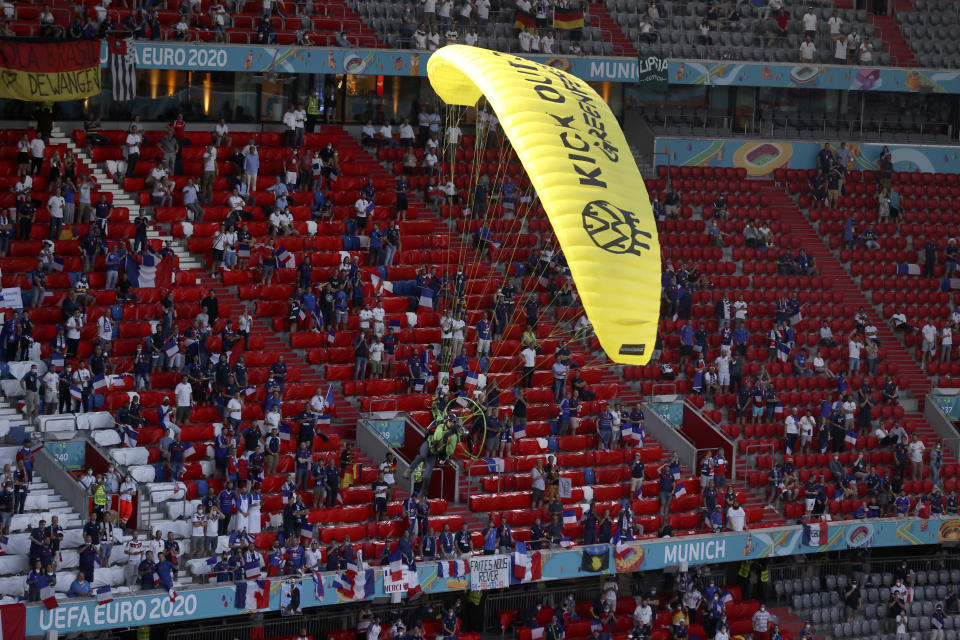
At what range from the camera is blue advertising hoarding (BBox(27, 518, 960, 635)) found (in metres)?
22.4

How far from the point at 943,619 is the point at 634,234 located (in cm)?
1521

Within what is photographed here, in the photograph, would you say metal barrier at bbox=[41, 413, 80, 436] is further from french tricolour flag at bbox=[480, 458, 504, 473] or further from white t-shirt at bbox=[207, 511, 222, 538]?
french tricolour flag at bbox=[480, 458, 504, 473]

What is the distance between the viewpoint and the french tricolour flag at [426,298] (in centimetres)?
3012

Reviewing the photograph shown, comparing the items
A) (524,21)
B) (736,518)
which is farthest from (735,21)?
(736,518)

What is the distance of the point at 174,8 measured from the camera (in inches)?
1282

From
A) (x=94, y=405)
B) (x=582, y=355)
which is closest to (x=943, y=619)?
(x=582, y=355)

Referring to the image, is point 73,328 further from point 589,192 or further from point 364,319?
point 589,192

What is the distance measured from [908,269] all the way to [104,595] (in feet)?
71.4

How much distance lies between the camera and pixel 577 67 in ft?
116

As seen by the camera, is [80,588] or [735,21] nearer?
[80,588]

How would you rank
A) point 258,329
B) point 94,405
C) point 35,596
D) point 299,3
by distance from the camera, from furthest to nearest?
point 299,3 → point 258,329 → point 94,405 → point 35,596

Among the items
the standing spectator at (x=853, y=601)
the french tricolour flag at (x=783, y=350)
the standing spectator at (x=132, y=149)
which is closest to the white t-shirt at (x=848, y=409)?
the french tricolour flag at (x=783, y=350)

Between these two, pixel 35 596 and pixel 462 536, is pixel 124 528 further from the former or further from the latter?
pixel 462 536

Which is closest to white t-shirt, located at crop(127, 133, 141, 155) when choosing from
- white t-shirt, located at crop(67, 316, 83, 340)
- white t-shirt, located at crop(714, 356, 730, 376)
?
white t-shirt, located at crop(67, 316, 83, 340)
